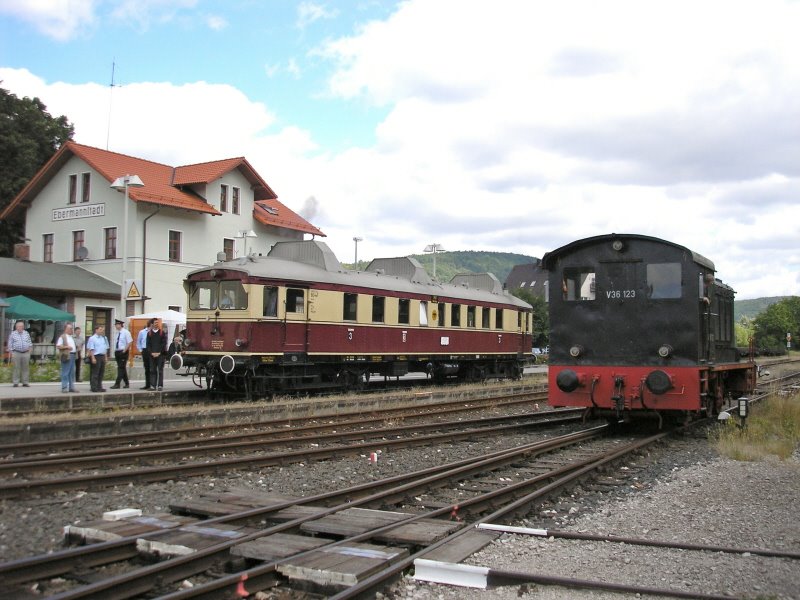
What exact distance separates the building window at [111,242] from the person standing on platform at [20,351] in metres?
19.5

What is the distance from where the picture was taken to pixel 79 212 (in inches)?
1571

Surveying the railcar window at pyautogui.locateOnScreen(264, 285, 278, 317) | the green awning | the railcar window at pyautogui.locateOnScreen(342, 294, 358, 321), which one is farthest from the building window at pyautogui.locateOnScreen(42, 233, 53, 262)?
the railcar window at pyautogui.locateOnScreen(264, 285, 278, 317)

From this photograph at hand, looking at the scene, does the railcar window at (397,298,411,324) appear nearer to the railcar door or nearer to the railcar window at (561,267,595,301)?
the railcar door

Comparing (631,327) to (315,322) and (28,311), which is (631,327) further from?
(28,311)

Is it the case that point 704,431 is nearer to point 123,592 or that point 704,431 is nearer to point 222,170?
point 123,592

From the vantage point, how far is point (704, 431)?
1384cm

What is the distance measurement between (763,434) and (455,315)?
1299 cm

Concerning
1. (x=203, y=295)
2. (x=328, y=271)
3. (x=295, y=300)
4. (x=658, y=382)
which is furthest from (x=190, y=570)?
(x=328, y=271)

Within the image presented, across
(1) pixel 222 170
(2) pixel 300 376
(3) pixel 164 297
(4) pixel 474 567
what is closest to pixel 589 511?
(4) pixel 474 567

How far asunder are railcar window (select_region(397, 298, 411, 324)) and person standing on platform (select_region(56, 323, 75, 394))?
887cm

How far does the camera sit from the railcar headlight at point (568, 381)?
12.2 metres

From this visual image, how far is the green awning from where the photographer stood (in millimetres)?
30031

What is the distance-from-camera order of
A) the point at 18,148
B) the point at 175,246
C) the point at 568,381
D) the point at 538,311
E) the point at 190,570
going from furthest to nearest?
the point at 538,311, the point at 18,148, the point at 175,246, the point at 568,381, the point at 190,570

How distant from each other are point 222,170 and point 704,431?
1263 inches
